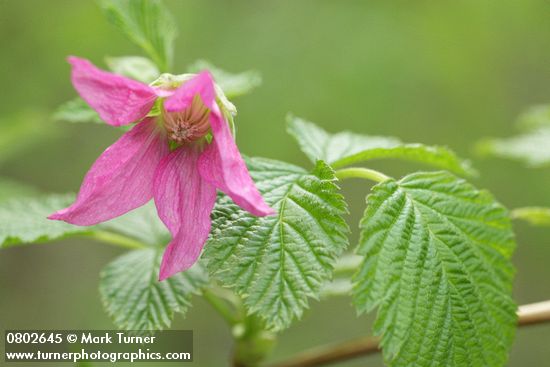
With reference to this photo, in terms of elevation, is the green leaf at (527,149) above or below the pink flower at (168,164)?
above

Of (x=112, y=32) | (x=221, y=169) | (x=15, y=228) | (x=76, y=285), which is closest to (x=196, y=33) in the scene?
(x=112, y=32)

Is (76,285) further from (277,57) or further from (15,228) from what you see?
(15,228)

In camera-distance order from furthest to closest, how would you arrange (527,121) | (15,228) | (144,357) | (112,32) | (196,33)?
(196,33)
(112,32)
(527,121)
(144,357)
(15,228)

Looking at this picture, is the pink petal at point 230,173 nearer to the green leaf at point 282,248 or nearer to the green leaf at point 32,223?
the green leaf at point 282,248

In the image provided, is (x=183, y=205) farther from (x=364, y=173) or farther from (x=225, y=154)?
(x=364, y=173)

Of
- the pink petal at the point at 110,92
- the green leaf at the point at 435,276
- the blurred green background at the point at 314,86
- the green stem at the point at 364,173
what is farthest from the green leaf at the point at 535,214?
the blurred green background at the point at 314,86

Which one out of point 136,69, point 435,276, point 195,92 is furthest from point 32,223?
point 435,276
